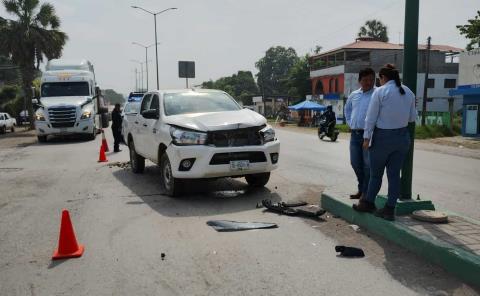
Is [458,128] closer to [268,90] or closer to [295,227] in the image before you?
[295,227]

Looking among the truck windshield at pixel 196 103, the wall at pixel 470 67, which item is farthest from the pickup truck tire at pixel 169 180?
the wall at pixel 470 67

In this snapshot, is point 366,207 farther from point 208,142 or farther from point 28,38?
point 28,38

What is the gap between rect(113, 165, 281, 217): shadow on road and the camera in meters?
7.07

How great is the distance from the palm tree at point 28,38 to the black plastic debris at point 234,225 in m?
30.1

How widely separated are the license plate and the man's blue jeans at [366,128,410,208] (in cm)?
249

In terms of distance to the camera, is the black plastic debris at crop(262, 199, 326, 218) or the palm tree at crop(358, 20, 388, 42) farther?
the palm tree at crop(358, 20, 388, 42)

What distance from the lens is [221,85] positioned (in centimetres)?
14212

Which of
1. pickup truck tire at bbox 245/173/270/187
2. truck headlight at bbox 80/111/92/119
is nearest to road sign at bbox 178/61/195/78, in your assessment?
truck headlight at bbox 80/111/92/119

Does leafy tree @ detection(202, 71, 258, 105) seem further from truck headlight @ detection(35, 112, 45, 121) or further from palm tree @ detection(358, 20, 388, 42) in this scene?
truck headlight @ detection(35, 112, 45, 121)

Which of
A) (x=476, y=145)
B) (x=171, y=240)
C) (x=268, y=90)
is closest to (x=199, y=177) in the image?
(x=171, y=240)

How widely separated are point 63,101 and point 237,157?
622 inches

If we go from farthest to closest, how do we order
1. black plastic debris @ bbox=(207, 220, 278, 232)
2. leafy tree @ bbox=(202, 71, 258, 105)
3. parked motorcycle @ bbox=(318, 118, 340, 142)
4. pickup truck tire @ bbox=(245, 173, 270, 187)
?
leafy tree @ bbox=(202, 71, 258, 105)
parked motorcycle @ bbox=(318, 118, 340, 142)
pickup truck tire @ bbox=(245, 173, 270, 187)
black plastic debris @ bbox=(207, 220, 278, 232)

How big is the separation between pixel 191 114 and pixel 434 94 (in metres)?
51.8

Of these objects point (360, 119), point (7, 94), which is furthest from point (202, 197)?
point (7, 94)
